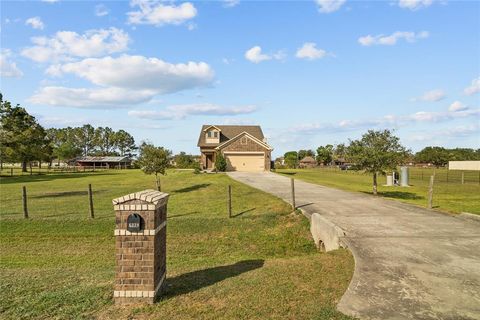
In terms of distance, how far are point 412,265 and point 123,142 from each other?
12314cm

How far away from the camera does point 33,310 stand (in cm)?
542

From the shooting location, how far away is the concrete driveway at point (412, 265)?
17.1 ft

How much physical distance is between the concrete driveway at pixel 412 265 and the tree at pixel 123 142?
116615 mm

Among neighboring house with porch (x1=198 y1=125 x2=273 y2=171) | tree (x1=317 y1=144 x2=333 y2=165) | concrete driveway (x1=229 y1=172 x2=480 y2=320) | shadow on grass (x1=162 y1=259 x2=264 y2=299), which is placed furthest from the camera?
tree (x1=317 y1=144 x2=333 y2=165)

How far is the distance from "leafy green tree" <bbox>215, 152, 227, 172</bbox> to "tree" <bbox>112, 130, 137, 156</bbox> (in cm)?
8764

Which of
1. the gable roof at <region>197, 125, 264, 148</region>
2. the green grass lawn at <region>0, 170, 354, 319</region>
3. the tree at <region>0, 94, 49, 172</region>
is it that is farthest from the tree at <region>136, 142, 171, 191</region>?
the tree at <region>0, 94, 49, 172</region>

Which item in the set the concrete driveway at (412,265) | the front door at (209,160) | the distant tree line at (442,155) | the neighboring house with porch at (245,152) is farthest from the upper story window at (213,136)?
the distant tree line at (442,155)

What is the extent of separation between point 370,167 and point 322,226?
991 centimetres

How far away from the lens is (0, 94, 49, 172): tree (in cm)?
4344

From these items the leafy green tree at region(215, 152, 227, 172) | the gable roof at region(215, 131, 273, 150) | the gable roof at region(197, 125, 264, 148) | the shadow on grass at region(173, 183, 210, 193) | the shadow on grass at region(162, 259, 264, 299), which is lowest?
the shadow on grass at region(162, 259, 264, 299)

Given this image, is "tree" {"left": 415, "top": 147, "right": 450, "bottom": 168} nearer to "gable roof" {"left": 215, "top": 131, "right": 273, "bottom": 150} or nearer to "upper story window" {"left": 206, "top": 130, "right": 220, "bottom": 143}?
"gable roof" {"left": 215, "top": 131, "right": 273, "bottom": 150}

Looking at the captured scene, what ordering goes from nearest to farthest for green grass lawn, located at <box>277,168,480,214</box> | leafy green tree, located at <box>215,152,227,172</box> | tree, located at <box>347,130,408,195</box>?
green grass lawn, located at <box>277,168,480,214</box>
tree, located at <box>347,130,408,195</box>
leafy green tree, located at <box>215,152,227,172</box>

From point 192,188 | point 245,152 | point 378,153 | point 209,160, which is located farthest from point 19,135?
point 378,153

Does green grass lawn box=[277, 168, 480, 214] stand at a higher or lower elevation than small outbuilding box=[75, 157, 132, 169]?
lower
